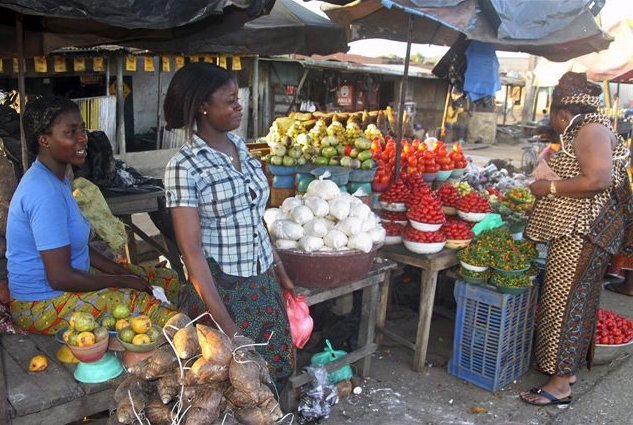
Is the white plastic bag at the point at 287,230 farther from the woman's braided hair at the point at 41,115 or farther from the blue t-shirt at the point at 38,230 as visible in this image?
the woman's braided hair at the point at 41,115

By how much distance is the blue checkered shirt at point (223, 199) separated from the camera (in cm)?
228

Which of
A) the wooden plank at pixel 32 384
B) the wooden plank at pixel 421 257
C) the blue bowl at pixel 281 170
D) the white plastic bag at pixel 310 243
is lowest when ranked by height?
the wooden plank at pixel 32 384

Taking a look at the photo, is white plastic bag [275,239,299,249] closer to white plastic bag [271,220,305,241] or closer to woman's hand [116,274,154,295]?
white plastic bag [271,220,305,241]

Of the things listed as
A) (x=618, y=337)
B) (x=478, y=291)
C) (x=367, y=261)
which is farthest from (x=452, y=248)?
(x=618, y=337)

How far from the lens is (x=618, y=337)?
4395 mm

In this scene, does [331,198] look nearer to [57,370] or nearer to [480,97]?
[57,370]

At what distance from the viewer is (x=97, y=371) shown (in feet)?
7.59

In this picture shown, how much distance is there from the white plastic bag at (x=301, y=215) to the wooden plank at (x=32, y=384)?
1554 mm

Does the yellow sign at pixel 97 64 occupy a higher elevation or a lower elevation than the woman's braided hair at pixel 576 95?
higher

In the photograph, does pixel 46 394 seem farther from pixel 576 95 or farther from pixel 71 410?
pixel 576 95

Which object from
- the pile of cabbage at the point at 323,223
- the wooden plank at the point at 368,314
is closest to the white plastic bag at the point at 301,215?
the pile of cabbage at the point at 323,223

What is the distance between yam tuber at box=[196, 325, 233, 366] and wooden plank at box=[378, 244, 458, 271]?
244 cm

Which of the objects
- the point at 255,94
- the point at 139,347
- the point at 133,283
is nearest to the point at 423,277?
the point at 133,283

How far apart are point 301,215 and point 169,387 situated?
1706mm
